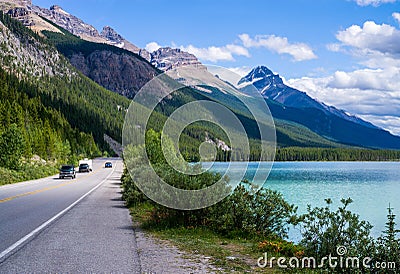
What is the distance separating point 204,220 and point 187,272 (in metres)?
5.92

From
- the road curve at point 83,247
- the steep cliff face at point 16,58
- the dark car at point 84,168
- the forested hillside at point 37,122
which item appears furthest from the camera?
the steep cliff face at point 16,58

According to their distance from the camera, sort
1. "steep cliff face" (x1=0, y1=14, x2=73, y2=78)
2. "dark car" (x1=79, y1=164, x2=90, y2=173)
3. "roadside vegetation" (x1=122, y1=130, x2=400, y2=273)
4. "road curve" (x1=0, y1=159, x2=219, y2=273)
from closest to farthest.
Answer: "road curve" (x1=0, y1=159, x2=219, y2=273)
"roadside vegetation" (x1=122, y1=130, x2=400, y2=273)
"dark car" (x1=79, y1=164, x2=90, y2=173)
"steep cliff face" (x1=0, y1=14, x2=73, y2=78)

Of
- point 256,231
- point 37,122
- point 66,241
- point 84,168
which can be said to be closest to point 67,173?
point 84,168

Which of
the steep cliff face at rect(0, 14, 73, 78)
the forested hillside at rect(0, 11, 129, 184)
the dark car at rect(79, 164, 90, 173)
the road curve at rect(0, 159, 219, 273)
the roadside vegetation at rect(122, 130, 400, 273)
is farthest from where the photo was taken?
the steep cliff face at rect(0, 14, 73, 78)

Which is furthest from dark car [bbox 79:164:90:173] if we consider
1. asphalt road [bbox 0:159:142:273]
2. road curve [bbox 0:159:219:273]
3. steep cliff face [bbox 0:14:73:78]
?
steep cliff face [bbox 0:14:73:78]

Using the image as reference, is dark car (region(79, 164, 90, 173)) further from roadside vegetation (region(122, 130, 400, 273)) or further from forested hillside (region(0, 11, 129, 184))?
roadside vegetation (region(122, 130, 400, 273))

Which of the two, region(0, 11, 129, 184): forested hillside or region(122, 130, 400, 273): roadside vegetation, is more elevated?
region(0, 11, 129, 184): forested hillside

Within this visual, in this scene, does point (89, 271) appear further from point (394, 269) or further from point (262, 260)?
point (394, 269)

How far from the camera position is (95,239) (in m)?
11.0

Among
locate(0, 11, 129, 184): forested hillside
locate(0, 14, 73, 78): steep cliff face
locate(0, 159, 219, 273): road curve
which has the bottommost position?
locate(0, 159, 219, 273): road curve

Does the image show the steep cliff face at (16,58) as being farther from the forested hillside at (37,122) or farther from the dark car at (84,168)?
the dark car at (84,168)

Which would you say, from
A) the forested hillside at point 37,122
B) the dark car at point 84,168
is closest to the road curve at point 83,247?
the forested hillside at point 37,122

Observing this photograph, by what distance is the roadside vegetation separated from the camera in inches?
343

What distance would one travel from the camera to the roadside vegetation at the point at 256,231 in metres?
8.71
